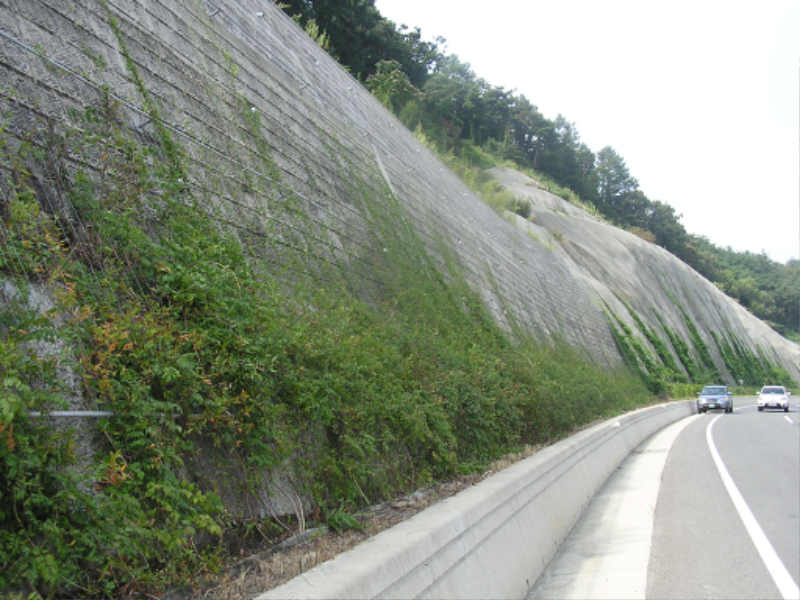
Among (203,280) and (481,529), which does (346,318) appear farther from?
(481,529)

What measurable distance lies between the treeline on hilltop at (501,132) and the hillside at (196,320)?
36.5ft

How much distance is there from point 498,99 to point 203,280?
73.6m

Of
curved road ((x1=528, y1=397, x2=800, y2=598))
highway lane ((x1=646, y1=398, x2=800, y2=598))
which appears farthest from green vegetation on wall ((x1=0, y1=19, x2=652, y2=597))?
highway lane ((x1=646, y1=398, x2=800, y2=598))

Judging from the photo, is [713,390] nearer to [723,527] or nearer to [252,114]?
[723,527]

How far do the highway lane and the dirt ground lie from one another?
2141 millimetres

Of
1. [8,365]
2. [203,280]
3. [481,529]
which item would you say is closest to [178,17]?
[203,280]

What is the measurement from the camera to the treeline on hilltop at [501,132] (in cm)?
3350

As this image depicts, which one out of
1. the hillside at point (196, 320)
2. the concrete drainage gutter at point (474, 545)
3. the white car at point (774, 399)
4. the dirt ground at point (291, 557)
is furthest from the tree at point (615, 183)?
the dirt ground at point (291, 557)

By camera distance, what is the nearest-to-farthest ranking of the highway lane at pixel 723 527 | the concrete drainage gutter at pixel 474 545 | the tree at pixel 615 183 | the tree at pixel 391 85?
1. the concrete drainage gutter at pixel 474 545
2. the highway lane at pixel 723 527
3. the tree at pixel 391 85
4. the tree at pixel 615 183

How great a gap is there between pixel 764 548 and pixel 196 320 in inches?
230

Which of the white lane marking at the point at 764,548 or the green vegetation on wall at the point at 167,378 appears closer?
the green vegetation on wall at the point at 167,378

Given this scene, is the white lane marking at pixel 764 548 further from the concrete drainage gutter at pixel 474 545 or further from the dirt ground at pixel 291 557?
the dirt ground at pixel 291 557

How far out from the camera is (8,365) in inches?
114

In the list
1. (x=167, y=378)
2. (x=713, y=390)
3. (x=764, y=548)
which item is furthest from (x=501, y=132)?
(x=167, y=378)
